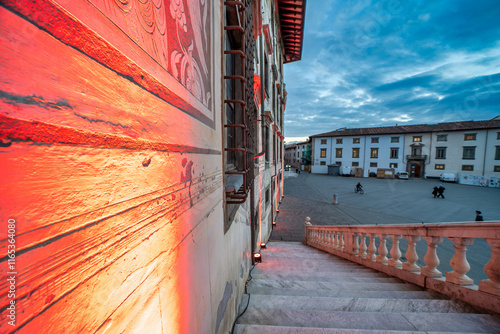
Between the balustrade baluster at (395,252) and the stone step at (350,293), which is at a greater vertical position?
the balustrade baluster at (395,252)

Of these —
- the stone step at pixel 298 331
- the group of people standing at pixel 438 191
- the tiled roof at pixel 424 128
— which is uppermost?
the tiled roof at pixel 424 128

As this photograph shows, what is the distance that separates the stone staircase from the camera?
2146 millimetres

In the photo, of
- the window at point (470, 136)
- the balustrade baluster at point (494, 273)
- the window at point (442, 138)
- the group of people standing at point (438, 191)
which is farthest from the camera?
the window at point (442, 138)

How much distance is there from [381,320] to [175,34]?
3.50m

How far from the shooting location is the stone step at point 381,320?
2133 mm

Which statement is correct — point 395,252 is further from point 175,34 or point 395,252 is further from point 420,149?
point 420,149

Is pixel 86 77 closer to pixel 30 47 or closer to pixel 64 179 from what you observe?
pixel 30 47

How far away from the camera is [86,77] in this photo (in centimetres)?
58

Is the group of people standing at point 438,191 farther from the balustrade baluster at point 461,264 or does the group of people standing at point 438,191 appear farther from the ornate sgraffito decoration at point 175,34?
the ornate sgraffito decoration at point 175,34

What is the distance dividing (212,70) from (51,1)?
1.53 meters

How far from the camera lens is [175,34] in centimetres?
116

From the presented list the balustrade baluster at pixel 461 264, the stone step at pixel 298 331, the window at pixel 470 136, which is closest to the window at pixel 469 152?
the window at pixel 470 136

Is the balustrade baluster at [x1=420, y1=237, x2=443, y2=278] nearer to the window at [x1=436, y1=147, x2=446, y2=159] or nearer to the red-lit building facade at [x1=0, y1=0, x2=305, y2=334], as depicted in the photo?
the red-lit building facade at [x1=0, y1=0, x2=305, y2=334]

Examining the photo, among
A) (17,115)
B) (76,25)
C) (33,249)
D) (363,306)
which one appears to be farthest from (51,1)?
(363,306)
